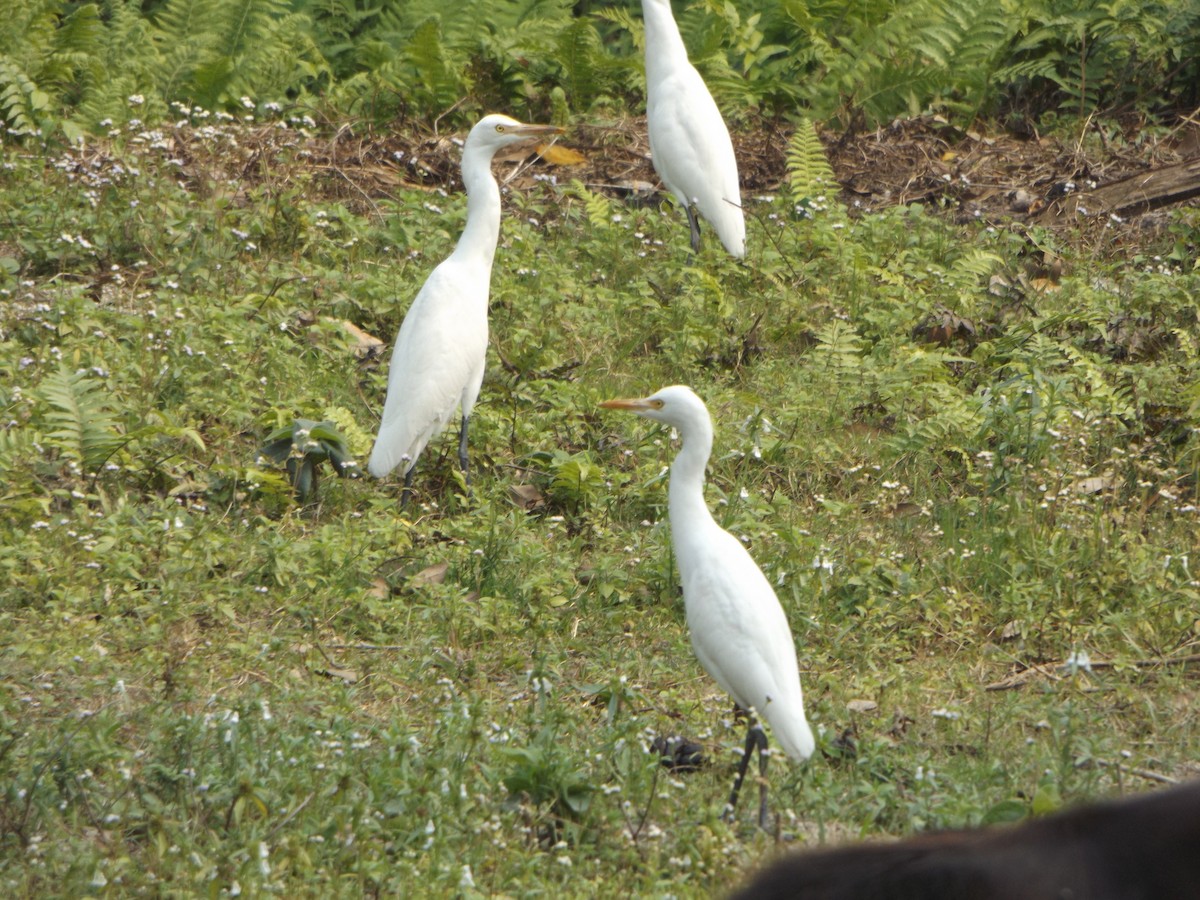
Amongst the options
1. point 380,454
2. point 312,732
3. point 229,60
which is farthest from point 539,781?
point 229,60

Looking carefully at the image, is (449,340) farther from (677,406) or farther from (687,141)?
(687,141)

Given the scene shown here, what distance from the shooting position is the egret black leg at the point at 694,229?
8.34m

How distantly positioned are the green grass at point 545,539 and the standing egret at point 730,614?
18 centimetres

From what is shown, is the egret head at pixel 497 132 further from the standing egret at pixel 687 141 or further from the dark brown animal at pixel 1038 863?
the dark brown animal at pixel 1038 863

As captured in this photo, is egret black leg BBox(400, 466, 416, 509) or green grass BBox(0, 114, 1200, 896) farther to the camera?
egret black leg BBox(400, 466, 416, 509)

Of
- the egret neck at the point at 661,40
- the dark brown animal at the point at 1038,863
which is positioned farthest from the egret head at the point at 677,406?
the egret neck at the point at 661,40

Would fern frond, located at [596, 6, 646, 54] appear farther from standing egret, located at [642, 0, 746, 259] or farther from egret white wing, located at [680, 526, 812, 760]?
egret white wing, located at [680, 526, 812, 760]

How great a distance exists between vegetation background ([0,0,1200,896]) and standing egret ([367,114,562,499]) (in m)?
0.20

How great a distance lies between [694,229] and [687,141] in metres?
0.57

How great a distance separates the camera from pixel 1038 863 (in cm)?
168

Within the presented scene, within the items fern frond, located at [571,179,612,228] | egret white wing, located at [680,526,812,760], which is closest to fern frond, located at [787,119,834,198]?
fern frond, located at [571,179,612,228]

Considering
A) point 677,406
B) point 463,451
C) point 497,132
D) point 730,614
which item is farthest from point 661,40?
point 730,614

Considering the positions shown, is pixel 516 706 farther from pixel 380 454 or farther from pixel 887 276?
pixel 887 276

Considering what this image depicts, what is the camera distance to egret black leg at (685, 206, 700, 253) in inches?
328
